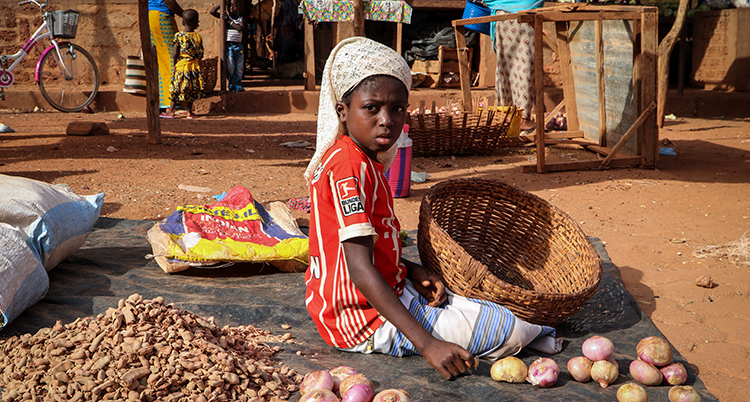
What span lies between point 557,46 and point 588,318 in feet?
15.7

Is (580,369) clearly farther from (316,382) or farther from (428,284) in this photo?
(316,382)

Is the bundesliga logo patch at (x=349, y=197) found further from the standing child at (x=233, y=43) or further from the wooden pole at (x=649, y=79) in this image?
the standing child at (x=233, y=43)

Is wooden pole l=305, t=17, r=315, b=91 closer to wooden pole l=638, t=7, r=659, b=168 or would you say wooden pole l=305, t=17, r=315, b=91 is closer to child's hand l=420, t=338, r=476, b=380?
wooden pole l=638, t=7, r=659, b=168

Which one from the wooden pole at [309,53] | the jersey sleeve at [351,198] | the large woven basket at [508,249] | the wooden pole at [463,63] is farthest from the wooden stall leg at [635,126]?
the wooden pole at [309,53]

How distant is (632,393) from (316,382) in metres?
0.99

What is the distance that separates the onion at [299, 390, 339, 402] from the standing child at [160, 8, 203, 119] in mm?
7517

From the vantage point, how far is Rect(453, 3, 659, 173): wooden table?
16.2 feet

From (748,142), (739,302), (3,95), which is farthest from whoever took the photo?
(3,95)

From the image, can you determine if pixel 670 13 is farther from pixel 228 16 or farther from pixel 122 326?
pixel 122 326

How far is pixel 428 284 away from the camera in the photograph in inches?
83.0

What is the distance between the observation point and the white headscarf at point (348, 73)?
193 centimetres

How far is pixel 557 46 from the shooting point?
6535mm

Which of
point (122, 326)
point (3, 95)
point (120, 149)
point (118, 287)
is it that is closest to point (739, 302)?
point (122, 326)

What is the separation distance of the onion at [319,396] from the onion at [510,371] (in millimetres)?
560
